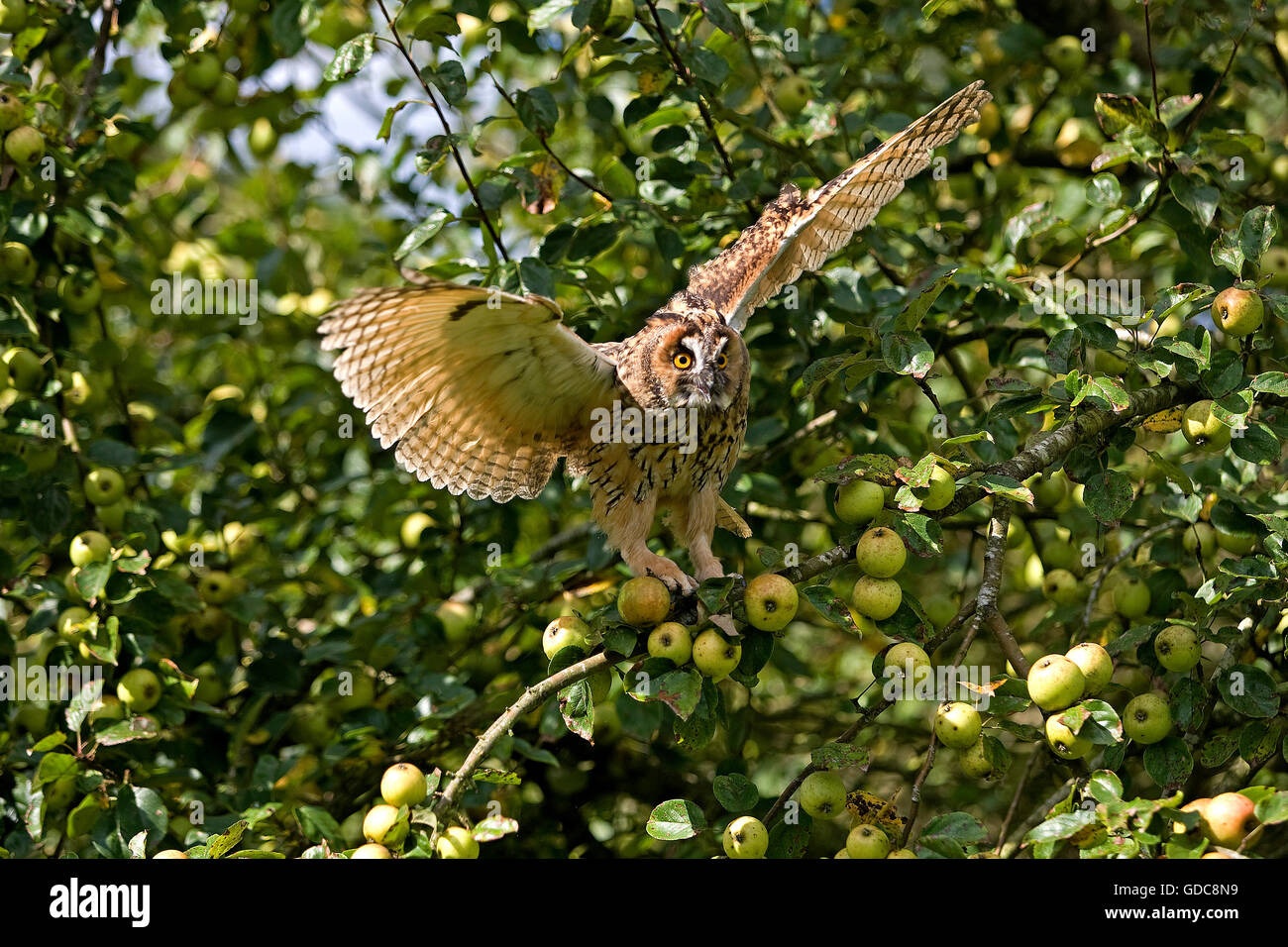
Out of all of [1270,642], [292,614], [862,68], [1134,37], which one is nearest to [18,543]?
[292,614]

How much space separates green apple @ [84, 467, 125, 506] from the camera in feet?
11.9

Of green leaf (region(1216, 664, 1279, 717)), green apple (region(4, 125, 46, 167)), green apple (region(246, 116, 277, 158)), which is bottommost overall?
green leaf (region(1216, 664, 1279, 717))

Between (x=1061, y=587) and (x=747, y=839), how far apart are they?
1.54 m

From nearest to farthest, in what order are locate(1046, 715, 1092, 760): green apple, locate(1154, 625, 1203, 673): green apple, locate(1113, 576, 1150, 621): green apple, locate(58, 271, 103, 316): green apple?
locate(1046, 715, 1092, 760): green apple
locate(1154, 625, 1203, 673): green apple
locate(1113, 576, 1150, 621): green apple
locate(58, 271, 103, 316): green apple

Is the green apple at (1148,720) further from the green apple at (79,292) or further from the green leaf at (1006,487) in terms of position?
the green apple at (79,292)

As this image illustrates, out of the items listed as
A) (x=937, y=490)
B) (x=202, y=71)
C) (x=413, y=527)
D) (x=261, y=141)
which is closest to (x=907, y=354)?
(x=937, y=490)

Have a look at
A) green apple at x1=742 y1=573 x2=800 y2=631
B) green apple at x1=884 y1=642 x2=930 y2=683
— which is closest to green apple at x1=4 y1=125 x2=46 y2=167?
green apple at x1=742 y1=573 x2=800 y2=631

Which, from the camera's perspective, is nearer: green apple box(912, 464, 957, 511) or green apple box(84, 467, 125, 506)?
green apple box(912, 464, 957, 511)

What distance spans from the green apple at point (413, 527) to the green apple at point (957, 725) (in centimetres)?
235

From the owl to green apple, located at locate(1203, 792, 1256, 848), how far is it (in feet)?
4.27

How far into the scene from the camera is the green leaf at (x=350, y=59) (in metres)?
3.10

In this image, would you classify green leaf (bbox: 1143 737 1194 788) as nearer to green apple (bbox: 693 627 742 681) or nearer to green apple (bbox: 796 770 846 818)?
green apple (bbox: 796 770 846 818)

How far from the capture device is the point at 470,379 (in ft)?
9.53

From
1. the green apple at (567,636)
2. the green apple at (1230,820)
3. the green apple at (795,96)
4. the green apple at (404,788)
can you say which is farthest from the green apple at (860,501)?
the green apple at (795,96)
